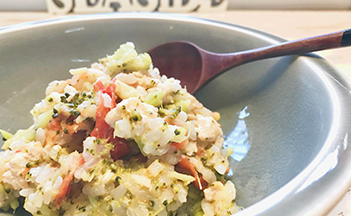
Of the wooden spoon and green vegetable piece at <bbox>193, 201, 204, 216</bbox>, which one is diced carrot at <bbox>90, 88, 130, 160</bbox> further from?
the wooden spoon

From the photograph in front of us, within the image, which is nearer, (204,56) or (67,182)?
(67,182)

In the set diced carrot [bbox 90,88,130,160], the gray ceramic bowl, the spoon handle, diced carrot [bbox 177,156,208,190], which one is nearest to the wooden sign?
the gray ceramic bowl

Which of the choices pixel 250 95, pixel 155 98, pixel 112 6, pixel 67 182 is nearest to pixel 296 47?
pixel 250 95

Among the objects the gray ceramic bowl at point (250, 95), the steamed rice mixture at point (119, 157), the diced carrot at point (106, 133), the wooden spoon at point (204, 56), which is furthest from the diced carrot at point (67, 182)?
the wooden spoon at point (204, 56)

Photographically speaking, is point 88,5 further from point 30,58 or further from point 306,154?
point 306,154

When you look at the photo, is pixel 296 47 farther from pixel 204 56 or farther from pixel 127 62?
pixel 127 62

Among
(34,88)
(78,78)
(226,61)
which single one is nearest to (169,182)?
(78,78)

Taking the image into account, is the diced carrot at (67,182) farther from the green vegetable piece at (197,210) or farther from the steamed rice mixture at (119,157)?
the green vegetable piece at (197,210)
